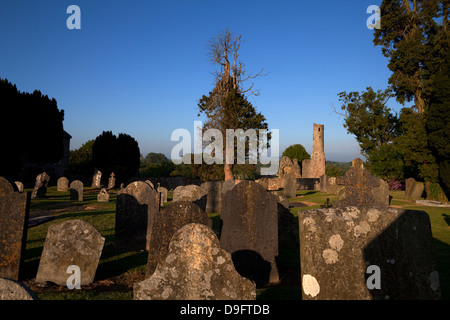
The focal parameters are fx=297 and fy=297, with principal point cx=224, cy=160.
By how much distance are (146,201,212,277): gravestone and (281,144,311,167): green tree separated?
2285 inches

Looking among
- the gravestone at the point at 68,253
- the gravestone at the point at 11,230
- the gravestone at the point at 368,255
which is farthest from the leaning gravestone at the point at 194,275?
the gravestone at the point at 11,230

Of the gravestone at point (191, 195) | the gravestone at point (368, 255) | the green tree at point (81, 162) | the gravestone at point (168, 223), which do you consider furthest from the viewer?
the green tree at point (81, 162)

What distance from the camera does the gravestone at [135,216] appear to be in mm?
8945

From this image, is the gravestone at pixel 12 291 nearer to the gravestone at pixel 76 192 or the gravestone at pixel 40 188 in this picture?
the gravestone at pixel 76 192

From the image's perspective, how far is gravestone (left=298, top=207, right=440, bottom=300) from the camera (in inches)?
115

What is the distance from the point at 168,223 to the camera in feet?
18.9

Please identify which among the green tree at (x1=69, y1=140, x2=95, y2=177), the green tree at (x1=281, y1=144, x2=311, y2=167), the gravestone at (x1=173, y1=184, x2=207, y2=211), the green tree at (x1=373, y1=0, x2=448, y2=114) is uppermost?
the green tree at (x1=373, y1=0, x2=448, y2=114)

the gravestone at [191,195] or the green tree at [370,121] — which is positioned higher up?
the green tree at [370,121]

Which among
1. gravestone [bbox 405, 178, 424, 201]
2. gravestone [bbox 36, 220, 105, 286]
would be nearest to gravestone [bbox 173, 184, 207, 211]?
gravestone [bbox 36, 220, 105, 286]

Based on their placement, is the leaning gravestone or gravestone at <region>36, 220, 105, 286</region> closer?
the leaning gravestone

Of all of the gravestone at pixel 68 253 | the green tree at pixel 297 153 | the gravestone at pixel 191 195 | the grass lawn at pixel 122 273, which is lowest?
the grass lawn at pixel 122 273

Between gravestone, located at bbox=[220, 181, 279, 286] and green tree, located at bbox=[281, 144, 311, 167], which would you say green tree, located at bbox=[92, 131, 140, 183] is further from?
green tree, located at bbox=[281, 144, 311, 167]

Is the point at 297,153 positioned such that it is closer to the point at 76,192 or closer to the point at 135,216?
the point at 76,192

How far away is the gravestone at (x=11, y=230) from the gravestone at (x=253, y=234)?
409 centimetres
